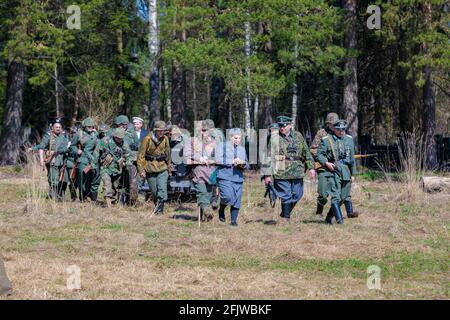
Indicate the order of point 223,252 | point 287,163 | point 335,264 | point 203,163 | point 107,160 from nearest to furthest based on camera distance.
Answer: point 335,264, point 223,252, point 287,163, point 203,163, point 107,160

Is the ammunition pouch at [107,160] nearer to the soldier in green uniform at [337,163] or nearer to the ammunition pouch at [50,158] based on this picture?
the ammunition pouch at [50,158]

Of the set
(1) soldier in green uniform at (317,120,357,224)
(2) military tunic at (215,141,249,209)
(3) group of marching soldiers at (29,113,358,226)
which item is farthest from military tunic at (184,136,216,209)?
(1) soldier in green uniform at (317,120,357,224)

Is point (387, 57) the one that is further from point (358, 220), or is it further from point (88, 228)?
point (88, 228)

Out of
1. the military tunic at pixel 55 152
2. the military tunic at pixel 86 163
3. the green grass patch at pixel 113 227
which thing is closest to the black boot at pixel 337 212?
the green grass patch at pixel 113 227

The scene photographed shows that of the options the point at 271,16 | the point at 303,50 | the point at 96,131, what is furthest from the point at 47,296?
the point at 303,50

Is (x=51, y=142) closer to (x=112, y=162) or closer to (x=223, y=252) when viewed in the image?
(x=112, y=162)

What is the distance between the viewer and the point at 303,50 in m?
25.9

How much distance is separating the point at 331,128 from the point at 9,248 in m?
5.26

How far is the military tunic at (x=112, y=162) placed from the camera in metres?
16.0

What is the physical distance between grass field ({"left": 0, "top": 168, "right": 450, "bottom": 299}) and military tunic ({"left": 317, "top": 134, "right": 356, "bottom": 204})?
21.1 inches

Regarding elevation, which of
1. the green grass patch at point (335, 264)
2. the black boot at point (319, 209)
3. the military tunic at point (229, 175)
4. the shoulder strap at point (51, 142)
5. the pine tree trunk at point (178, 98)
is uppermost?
the pine tree trunk at point (178, 98)

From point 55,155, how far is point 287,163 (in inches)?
211

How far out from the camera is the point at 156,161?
15.1 m

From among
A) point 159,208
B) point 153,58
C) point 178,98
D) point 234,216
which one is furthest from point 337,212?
point 178,98
